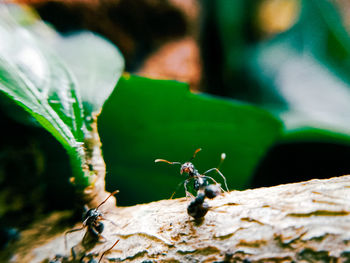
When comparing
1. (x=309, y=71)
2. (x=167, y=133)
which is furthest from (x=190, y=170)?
(x=309, y=71)

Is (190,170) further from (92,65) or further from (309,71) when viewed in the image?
(309,71)

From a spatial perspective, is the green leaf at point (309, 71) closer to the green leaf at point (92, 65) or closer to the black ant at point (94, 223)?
the green leaf at point (92, 65)

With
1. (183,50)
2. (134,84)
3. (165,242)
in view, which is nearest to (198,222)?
(165,242)

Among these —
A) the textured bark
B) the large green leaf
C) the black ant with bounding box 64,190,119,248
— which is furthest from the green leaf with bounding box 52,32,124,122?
the black ant with bounding box 64,190,119,248

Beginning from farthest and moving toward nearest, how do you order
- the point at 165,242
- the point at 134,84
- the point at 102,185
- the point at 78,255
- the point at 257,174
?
the point at 257,174, the point at 134,84, the point at 102,185, the point at 78,255, the point at 165,242

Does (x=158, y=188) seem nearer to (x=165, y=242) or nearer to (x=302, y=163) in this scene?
(x=165, y=242)
